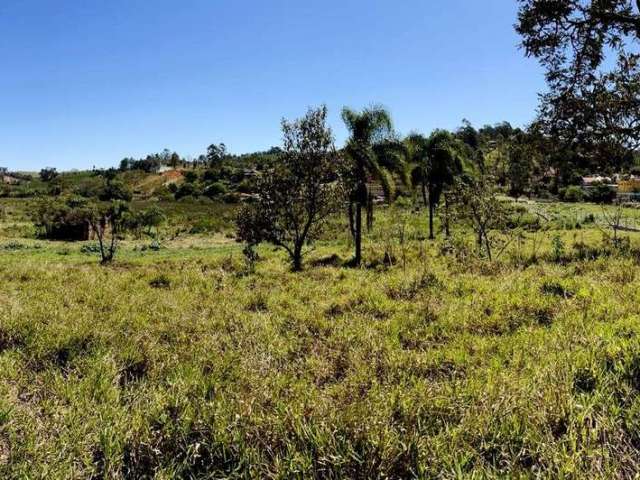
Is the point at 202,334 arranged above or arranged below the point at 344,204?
below

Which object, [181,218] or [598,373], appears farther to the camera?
[181,218]

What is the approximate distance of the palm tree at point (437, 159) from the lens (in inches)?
1564

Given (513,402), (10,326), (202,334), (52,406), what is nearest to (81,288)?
(10,326)

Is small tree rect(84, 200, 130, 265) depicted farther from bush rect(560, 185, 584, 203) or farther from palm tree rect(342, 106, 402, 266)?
bush rect(560, 185, 584, 203)

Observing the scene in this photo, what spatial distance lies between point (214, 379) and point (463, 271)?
349 inches

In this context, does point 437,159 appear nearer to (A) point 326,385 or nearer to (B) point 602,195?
(A) point 326,385

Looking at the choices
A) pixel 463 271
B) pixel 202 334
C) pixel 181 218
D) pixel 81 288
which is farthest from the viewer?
pixel 181 218

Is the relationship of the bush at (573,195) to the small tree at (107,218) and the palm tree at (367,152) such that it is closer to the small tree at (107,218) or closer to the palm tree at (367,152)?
the palm tree at (367,152)

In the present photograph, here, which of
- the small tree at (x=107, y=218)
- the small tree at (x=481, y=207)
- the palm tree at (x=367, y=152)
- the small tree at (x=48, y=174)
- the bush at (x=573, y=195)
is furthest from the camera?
the small tree at (x=48, y=174)

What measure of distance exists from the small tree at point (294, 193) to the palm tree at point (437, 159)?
698 inches

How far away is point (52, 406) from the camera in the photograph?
3.51m

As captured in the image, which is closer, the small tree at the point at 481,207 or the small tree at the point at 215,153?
the small tree at the point at 481,207

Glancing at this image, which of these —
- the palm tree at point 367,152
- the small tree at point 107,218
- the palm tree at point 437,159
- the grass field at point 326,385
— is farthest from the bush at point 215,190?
the grass field at point 326,385

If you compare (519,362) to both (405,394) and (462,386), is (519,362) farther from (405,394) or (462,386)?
(405,394)
